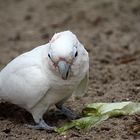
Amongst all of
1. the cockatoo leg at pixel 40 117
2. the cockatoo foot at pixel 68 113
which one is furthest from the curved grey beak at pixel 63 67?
the cockatoo foot at pixel 68 113

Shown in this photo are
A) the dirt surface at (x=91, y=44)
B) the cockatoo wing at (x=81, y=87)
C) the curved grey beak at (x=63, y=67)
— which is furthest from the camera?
the cockatoo wing at (x=81, y=87)

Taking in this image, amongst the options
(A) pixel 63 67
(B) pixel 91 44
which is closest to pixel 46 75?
(A) pixel 63 67

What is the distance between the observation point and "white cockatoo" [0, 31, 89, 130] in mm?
4086

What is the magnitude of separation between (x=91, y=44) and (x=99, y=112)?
3.16 meters

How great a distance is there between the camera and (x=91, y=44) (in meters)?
7.70

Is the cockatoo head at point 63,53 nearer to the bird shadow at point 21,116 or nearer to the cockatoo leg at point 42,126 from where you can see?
the cockatoo leg at point 42,126

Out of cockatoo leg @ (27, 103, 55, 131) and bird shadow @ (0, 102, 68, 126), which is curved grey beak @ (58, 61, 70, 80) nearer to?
cockatoo leg @ (27, 103, 55, 131)

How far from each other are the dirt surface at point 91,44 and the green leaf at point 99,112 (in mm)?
61

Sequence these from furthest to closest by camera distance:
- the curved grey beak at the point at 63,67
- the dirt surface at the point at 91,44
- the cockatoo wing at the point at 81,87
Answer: the cockatoo wing at the point at 81,87 → the dirt surface at the point at 91,44 → the curved grey beak at the point at 63,67

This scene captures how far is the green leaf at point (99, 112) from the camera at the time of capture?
4.41m

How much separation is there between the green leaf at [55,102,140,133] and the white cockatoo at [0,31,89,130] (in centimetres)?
23

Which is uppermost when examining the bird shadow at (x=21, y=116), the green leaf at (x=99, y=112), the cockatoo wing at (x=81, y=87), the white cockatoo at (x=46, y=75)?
the white cockatoo at (x=46, y=75)

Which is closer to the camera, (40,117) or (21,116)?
(40,117)

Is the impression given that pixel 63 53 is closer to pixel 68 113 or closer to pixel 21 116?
pixel 68 113
